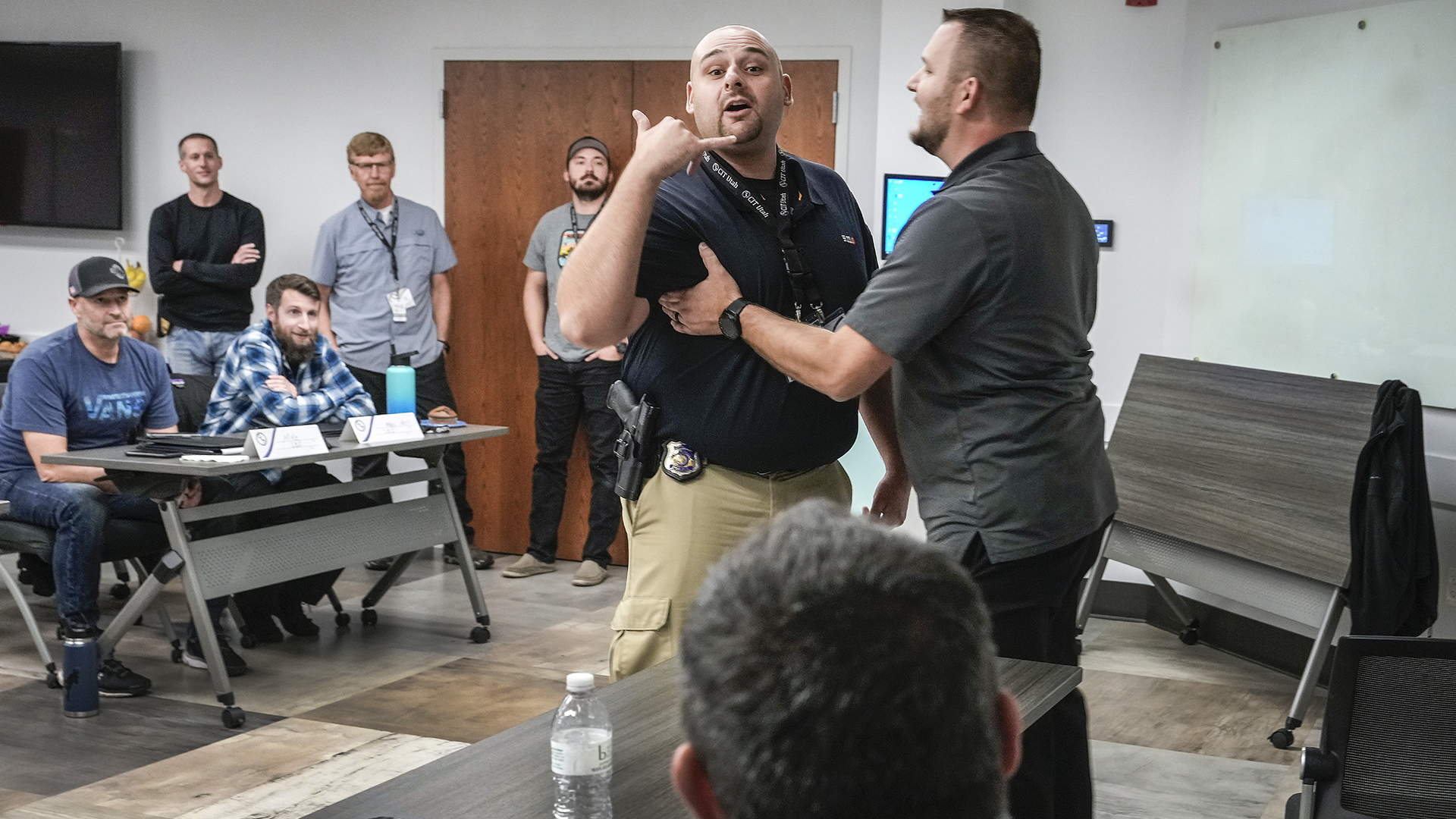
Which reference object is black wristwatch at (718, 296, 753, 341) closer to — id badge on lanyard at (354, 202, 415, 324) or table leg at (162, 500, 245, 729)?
table leg at (162, 500, 245, 729)

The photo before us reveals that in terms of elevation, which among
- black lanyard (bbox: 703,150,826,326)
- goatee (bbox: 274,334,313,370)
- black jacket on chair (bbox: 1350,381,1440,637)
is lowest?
black jacket on chair (bbox: 1350,381,1440,637)

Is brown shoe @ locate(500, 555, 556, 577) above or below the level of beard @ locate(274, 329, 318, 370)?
below

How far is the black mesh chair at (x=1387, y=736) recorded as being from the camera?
1754 millimetres

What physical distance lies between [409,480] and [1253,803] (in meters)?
2.97

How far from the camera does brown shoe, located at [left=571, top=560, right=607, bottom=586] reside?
5.50 metres

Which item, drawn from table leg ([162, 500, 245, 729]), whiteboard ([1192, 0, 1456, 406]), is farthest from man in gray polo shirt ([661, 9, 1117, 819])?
whiteboard ([1192, 0, 1456, 406])

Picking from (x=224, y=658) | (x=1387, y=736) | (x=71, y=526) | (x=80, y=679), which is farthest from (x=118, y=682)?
(x=1387, y=736)

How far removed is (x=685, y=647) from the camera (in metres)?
0.65

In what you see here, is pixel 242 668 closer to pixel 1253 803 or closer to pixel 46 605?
pixel 46 605

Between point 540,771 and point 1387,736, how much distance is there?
48.1 inches

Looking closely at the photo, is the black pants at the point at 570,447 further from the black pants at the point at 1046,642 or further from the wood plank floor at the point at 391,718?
the black pants at the point at 1046,642

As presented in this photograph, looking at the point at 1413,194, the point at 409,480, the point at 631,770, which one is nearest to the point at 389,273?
the point at 409,480

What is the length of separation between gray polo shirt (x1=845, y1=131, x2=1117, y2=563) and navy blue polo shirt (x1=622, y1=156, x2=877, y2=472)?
0.26m

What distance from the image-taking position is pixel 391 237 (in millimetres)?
5793
